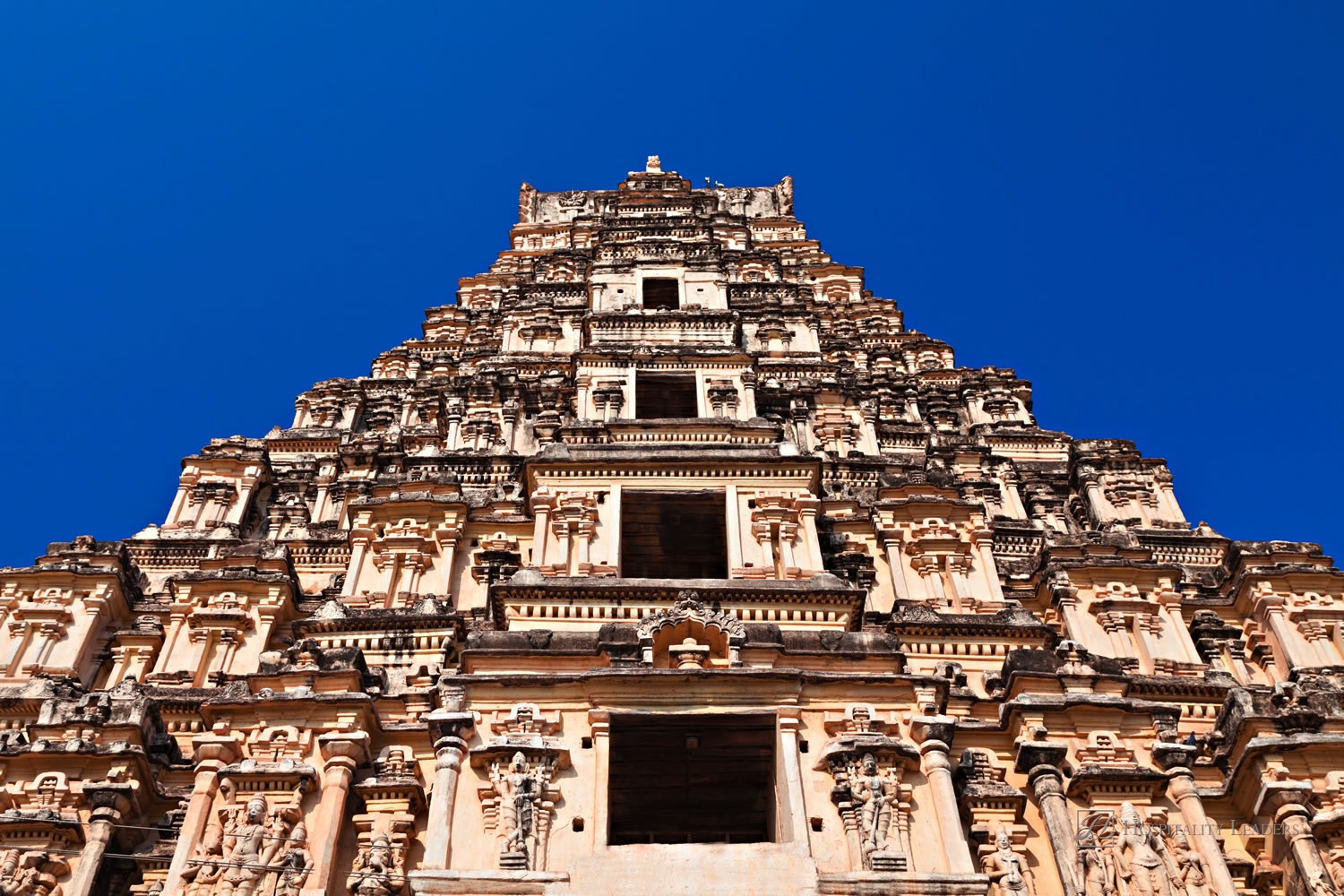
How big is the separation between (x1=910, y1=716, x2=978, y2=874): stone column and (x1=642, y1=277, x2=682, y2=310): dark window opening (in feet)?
65.5

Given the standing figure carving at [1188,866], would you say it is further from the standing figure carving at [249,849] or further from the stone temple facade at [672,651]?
the standing figure carving at [249,849]

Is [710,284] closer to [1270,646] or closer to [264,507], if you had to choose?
[264,507]

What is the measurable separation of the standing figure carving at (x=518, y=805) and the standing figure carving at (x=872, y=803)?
3817 mm

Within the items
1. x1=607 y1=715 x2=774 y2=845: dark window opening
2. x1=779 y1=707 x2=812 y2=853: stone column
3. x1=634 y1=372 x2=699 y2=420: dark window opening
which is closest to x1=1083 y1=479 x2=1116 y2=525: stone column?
x1=634 y1=372 x2=699 y2=420: dark window opening

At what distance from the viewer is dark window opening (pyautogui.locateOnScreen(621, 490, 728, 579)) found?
78.3ft

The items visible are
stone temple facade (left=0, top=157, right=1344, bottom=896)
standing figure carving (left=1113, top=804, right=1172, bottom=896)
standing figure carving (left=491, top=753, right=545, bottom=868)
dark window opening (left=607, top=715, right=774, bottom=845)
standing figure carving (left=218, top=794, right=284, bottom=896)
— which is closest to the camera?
standing figure carving (left=491, top=753, right=545, bottom=868)

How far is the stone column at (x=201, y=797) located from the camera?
15688 mm

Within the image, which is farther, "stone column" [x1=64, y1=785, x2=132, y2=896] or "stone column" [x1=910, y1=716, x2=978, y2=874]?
"stone column" [x1=64, y1=785, x2=132, y2=896]

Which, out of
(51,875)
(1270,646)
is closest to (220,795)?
(51,875)

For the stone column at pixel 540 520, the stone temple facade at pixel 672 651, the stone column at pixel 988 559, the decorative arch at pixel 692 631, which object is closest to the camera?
the stone temple facade at pixel 672 651

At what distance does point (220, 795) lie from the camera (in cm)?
1673

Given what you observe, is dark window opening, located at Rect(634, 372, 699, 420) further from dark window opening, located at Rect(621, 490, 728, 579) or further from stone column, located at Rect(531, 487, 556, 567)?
stone column, located at Rect(531, 487, 556, 567)

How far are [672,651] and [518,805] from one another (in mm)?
3123

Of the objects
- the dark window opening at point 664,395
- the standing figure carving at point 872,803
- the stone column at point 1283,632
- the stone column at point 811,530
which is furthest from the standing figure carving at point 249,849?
the stone column at point 1283,632
